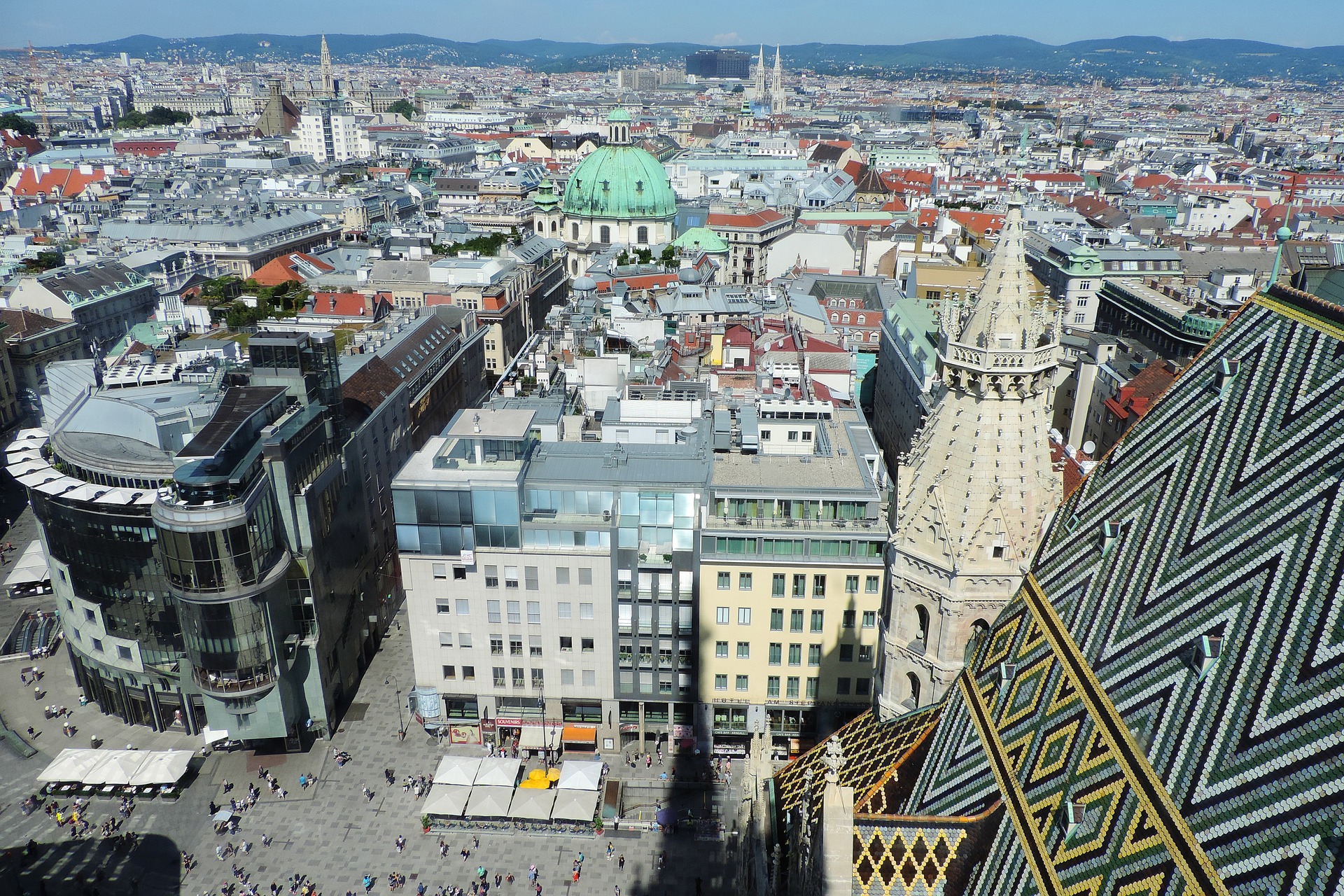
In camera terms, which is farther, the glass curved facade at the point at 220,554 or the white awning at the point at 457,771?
the white awning at the point at 457,771

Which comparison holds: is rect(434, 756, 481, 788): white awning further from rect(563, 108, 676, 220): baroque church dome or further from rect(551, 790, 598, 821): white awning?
rect(563, 108, 676, 220): baroque church dome

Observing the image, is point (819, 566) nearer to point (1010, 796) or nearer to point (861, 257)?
point (1010, 796)

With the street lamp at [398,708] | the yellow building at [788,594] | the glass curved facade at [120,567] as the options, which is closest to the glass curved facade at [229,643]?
the glass curved facade at [120,567]

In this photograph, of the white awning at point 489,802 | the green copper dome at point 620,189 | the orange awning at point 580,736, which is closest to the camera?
the white awning at point 489,802

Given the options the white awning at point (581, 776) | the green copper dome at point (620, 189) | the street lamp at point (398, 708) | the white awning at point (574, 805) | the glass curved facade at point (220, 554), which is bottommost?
the street lamp at point (398, 708)

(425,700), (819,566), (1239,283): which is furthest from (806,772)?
(1239,283)

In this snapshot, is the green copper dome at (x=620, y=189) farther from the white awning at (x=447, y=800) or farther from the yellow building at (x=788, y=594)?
the white awning at (x=447, y=800)

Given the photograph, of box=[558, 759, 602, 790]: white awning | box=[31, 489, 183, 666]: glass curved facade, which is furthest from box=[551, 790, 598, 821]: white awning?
box=[31, 489, 183, 666]: glass curved facade
